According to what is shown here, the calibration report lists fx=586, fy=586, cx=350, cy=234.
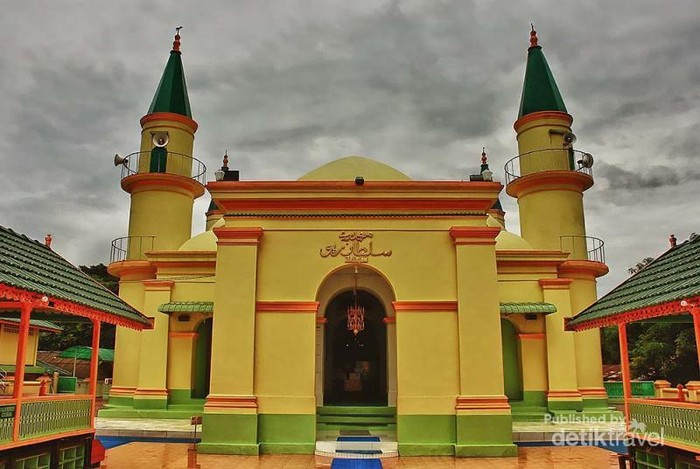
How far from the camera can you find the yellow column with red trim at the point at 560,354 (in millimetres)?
14945

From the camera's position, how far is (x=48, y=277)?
8289mm

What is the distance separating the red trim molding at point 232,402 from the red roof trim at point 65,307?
2.01 m

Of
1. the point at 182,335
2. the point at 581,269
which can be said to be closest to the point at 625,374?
the point at 581,269

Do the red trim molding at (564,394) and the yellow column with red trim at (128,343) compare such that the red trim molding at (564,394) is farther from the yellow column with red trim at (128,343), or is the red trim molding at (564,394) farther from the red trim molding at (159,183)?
the red trim molding at (159,183)

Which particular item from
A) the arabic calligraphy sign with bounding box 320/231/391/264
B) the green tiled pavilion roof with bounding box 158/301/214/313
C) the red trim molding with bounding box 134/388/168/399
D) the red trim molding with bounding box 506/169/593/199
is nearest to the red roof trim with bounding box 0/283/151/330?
the arabic calligraphy sign with bounding box 320/231/391/264

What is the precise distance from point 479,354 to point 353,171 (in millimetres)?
5427

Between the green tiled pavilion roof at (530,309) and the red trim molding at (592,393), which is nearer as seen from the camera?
the green tiled pavilion roof at (530,309)

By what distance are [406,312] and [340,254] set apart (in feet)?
5.81

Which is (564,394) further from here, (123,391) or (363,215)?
(123,391)

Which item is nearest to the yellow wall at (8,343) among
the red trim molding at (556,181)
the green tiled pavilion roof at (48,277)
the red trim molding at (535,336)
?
the green tiled pavilion roof at (48,277)

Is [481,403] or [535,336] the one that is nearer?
[481,403]

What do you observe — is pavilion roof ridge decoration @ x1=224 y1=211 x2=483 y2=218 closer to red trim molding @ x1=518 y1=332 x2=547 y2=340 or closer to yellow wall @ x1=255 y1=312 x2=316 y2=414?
yellow wall @ x1=255 y1=312 x2=316 y2=414

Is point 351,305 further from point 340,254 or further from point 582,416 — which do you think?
point 582,416

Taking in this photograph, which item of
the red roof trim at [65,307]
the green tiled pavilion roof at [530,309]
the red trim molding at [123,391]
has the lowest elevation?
the red trim molding at [123,391]
